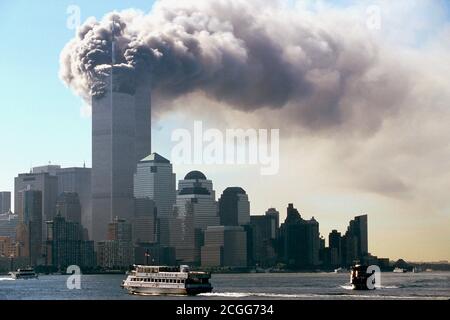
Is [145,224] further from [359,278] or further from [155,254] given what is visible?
[359,278]

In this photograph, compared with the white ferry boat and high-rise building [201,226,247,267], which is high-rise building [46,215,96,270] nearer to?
high-rise building [201,226,247,267]

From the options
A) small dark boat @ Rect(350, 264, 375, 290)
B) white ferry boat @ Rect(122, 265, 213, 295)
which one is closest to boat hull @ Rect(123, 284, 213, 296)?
white ferry boat @ Rect(122, 265, 213, 295)

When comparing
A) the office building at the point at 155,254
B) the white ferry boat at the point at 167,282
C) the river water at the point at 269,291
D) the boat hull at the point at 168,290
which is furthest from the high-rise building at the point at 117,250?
the boat hull at the point at 168,290

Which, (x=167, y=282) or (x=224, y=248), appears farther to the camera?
(x=224, y=248)

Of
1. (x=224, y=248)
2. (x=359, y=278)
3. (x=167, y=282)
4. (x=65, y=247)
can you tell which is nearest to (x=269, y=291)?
(x=359, y=278)

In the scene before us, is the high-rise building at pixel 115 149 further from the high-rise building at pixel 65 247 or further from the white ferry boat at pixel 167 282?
the white ferry boat at pixel 167 282
